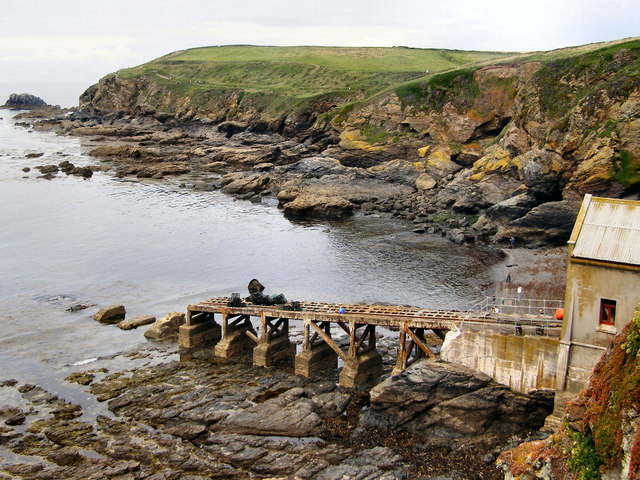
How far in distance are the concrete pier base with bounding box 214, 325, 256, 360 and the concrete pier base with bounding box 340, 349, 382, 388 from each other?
7793 millimetres

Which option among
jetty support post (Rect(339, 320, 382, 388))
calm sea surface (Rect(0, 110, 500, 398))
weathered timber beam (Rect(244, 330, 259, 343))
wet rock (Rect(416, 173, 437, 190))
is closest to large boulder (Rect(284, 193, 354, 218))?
calm sea surface (Rect(0, 110, 500, 398))

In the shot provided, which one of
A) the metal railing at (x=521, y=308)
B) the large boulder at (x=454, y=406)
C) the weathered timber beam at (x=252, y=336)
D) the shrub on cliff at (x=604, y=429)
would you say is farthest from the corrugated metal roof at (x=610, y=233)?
the weathered timber beam at (x=252, y=336)

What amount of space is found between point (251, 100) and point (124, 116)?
40.1 meters

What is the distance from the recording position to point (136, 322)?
47094mm

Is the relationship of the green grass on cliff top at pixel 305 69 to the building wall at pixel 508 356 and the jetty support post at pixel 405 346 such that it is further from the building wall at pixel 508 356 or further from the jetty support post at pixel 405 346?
the building wall at pixel 508 356

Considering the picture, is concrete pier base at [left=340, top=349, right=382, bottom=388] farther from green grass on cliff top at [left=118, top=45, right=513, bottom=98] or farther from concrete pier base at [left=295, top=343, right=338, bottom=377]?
green grass on cliff top at [left=118, top=45, right=513, bottom=98]

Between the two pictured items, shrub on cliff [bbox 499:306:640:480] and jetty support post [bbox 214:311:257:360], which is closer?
shrub on cliff [bbox 499:306:640:480]

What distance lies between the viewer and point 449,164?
88.4 m

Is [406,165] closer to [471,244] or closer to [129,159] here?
[471,244]

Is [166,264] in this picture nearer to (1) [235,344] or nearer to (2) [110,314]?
(2) [110,314]

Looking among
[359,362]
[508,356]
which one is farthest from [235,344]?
[508,356]

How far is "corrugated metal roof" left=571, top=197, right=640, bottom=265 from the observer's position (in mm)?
26594

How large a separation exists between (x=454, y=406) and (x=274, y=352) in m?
13.2

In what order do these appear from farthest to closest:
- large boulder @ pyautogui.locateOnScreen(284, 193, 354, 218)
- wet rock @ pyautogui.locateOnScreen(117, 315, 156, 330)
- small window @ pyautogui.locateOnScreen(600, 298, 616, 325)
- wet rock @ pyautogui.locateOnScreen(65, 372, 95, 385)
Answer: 1. large boulder @ pyautogui.locateOnScreen(284, 193, 354, 218)
2. wet rock @ pyautogui.locateOnScreen(117, 315, 156, 330)
3. wet rock @ pyautogui.locateOnScreen(65, 372, 95, 385)
4. small window @ pyautogui.locateOnScreen(600, 298, 616, 325)
